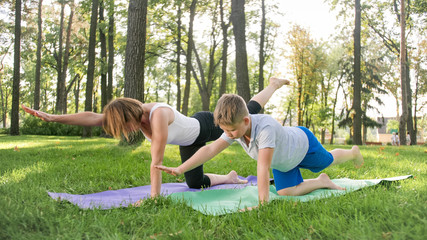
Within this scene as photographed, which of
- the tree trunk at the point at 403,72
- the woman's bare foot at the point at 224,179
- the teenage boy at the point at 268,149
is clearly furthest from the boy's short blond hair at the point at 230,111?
the tree trunk at the point at 403,72

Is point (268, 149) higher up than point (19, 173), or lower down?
higher up

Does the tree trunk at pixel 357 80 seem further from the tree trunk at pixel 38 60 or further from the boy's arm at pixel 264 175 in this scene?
the tree trunk at pixel 38 60

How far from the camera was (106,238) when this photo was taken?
6.86ft

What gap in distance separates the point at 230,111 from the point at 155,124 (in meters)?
0.97

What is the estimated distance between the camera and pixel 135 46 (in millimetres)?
8898

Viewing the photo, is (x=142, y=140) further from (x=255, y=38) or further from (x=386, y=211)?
(x=255, y=38)

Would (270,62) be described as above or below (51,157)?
above

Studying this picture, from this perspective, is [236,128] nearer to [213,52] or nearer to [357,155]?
[357,155]

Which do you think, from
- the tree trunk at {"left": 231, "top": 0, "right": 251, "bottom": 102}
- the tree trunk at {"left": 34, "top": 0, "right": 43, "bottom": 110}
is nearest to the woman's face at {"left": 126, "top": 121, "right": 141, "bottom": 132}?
the tree trunk at {"left": 231, "top": 0, "right": 251, "bottom": 102}

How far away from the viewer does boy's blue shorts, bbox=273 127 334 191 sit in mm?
3672

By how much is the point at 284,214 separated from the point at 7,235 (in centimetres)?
195

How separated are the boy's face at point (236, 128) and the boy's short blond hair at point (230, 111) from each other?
0.04 m

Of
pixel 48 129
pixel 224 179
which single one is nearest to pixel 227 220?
pixel 224 179

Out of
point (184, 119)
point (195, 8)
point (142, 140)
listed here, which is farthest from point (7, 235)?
point (195, 8)
